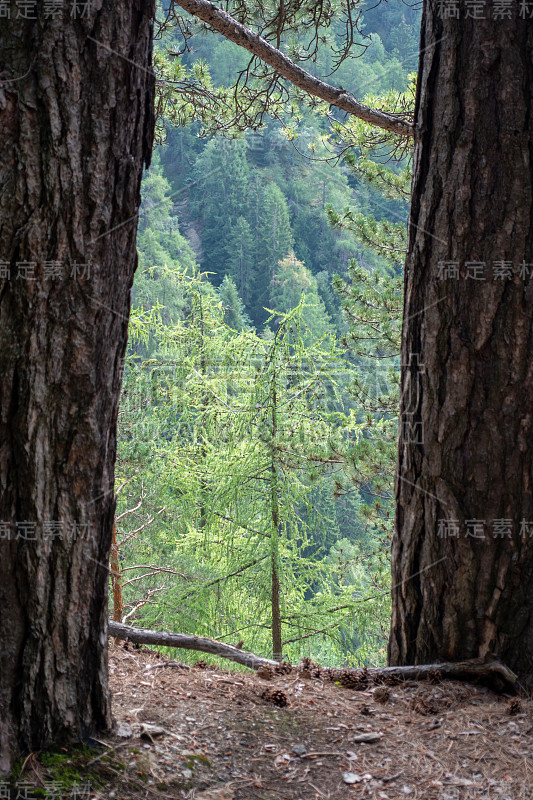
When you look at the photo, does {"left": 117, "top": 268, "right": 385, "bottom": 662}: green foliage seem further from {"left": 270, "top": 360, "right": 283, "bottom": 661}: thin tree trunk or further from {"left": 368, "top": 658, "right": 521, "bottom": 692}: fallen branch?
{"left": 368, "top": 658, "right": 521, "bottom": 692}: fallen branch

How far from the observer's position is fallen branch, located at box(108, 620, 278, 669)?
2.32 m

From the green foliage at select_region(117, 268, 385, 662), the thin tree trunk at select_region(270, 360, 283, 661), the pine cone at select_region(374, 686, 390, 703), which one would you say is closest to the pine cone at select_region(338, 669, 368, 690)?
the pine cone at select_region(374, 686, 390, 703)

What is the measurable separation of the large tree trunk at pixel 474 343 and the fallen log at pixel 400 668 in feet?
0.24

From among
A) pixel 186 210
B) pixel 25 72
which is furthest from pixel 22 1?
pixel 186 210

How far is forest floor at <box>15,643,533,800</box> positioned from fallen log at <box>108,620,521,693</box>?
0.12 ft

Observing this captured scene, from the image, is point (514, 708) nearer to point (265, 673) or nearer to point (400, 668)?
point (400, 668)

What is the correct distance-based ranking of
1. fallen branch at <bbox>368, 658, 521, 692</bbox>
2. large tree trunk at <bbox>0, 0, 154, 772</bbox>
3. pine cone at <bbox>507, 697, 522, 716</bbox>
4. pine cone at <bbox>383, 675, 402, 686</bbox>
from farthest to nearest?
1. pine cone at <bbox>383, 675, 402, 686</bbox>
2. fallen branch at <bbox>368, 658, 521, 692</bbox>
3. pine cone at <bbox>507, 697, 522, 716</bbox>
4. large tree trunk at <bbox>0, 0, 154, 772</bbox>

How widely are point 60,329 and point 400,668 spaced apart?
1727mm

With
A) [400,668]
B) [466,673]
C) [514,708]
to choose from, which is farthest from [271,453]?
[514,708]

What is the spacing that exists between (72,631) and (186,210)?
58494 millimetres

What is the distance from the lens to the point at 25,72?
51.5 inches

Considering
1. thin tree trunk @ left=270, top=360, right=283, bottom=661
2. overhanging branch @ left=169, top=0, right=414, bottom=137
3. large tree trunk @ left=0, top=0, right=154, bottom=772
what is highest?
overhanging branch @ left=169, top=0, right=414, bottom=137

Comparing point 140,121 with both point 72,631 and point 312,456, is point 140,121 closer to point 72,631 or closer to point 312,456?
point 72,631

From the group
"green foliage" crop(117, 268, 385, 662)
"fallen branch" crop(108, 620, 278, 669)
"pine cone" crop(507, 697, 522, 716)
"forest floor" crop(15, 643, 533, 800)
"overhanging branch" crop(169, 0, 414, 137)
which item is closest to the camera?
"forest floor" crop(15, 643, 533, 800)
